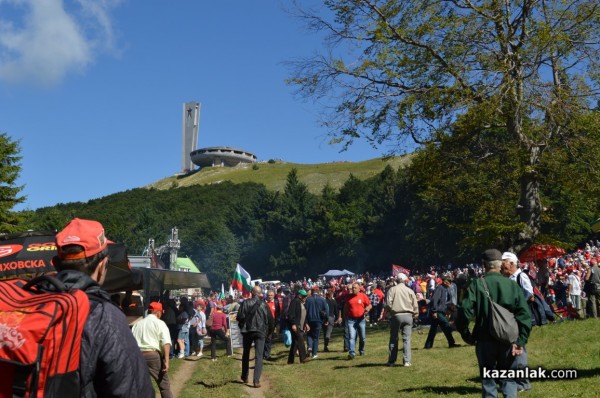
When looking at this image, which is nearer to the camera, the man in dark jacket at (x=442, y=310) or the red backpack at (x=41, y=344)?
the red backpack at (x=41, y=344)

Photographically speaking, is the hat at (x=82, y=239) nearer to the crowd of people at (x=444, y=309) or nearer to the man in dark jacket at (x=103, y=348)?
the man in dark jacket at (x=103, y=348)

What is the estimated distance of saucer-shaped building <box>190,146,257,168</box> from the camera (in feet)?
585

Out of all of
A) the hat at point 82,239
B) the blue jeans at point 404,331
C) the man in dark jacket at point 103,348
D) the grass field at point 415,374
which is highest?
the hat at point 82,239

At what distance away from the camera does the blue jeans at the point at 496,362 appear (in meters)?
5.95

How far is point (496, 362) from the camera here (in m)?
6.06

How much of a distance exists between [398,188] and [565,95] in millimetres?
60649

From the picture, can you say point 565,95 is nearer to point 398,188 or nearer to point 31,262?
point 31,262

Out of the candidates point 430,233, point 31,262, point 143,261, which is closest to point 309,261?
point 430,233

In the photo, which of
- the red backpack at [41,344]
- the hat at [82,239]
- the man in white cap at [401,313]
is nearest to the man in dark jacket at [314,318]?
the man in white cap at [401,313]

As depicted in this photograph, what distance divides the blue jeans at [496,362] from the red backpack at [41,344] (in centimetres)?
468

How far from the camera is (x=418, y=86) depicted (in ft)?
65.7

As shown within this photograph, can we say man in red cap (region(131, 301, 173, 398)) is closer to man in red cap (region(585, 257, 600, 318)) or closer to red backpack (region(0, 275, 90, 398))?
red backpack (region(0, 275, 90, 398))

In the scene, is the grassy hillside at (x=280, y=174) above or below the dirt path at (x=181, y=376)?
above

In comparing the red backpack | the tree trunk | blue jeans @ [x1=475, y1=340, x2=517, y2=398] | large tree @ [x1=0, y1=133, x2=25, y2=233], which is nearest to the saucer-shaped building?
large tree @ [x1=0, y1=133, x2=25, y2=233]
